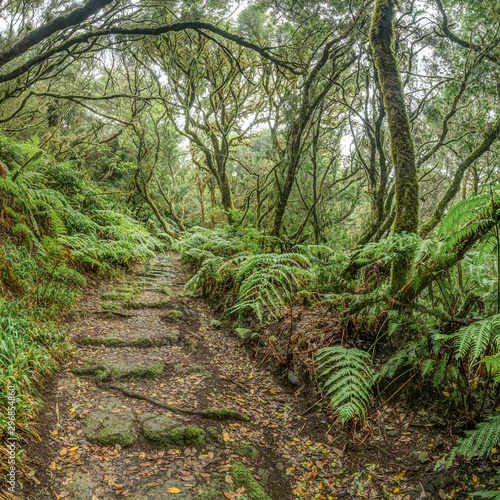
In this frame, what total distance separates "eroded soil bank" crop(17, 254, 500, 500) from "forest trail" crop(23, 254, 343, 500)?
10 millimetres

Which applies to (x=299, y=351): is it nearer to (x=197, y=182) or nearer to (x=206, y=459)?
(x=206, y=459)

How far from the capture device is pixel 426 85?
7891 mm

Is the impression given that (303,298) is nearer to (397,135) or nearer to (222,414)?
(222,414)

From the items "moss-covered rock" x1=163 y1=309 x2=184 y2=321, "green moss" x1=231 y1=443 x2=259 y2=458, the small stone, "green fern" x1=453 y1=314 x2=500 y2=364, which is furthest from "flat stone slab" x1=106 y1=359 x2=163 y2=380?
"green fern" x1=453 y1=314 x2=500 y2=364

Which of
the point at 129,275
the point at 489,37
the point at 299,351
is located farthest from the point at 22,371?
the point at 489,37

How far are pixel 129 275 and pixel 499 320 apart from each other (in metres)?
7.39

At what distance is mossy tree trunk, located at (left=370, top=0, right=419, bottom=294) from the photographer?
135 inches

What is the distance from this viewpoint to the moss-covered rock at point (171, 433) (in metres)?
2.73

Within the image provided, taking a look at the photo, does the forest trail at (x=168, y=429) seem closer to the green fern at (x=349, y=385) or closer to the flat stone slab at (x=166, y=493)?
the flat stone slab at (x=166, y=493)

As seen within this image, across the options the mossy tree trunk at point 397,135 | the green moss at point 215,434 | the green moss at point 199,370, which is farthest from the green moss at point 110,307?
the mossy tree trunk at point 397,135

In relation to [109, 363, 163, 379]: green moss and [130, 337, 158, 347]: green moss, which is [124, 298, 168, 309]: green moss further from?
[109, 363, 163, 379]: green moss

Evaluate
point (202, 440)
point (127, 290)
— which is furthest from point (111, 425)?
point (127, 290)

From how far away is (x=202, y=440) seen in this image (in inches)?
110

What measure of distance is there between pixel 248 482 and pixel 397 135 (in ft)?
12.8
